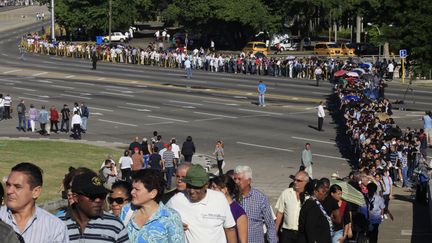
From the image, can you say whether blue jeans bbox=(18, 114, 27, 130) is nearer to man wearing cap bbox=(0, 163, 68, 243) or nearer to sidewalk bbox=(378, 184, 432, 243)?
sidewalk bbox=(378, 184, 432, 243)

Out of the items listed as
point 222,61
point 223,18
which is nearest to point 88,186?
point 222,61

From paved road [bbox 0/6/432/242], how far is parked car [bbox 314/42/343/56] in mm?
15472

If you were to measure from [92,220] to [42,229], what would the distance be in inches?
23.0

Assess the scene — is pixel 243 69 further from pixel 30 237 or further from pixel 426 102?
pixel 30 237

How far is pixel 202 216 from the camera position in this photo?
964 cm

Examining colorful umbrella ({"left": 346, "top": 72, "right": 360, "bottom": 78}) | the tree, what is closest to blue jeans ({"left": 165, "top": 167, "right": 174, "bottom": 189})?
colorful umbrella ({"left": 346, "top": 72, "right": 360, "bottom": 78})

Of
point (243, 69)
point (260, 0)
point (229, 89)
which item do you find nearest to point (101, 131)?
point (229, 89)

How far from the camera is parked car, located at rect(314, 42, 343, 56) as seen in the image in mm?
83750

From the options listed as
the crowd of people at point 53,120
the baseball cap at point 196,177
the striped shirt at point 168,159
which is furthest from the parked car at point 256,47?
the baseball cap at point 196,177

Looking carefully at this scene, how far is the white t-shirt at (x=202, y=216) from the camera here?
9.62m

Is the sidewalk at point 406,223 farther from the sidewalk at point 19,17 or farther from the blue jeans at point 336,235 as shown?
the sidewalk at point 19,17

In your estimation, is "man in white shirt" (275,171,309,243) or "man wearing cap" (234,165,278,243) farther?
"man in white shirt" (275,171,309,243)

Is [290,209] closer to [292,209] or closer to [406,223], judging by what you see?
[292,209]

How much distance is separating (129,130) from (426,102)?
707 inches
